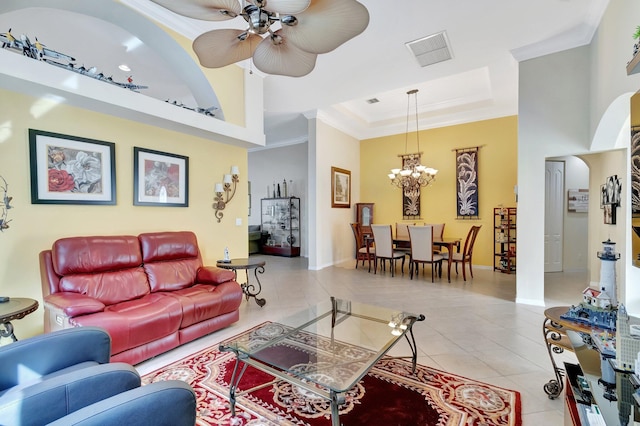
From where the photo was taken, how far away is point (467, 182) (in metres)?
6.49

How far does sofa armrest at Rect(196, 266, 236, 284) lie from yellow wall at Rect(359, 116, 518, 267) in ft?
17.2

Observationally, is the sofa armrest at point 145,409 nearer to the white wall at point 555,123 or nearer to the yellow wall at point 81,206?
the yellow wall at point 81,206

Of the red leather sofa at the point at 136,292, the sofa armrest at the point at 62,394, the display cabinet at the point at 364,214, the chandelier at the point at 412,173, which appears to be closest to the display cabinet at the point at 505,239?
the chandelier at the point at 412,173

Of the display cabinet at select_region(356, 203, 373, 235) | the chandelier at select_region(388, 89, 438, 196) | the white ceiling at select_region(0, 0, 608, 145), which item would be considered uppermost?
the white ceiling at select_region(0, 0, 608, 145)

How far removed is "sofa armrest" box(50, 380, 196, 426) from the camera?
2.95 ft

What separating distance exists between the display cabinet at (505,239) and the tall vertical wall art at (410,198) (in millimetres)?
1700

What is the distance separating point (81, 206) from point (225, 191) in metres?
1.71

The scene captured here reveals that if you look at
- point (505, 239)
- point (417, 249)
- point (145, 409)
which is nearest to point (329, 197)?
point (417, 249)

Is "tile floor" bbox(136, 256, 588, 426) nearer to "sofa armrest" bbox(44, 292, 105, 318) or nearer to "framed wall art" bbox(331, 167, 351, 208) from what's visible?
"sofa armrest" bbox(44, 292, 105, 318)

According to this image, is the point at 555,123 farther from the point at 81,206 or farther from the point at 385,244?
the point at 81,206

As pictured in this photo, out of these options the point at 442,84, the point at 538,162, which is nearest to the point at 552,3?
the point at 538,162

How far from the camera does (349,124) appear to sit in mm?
7137

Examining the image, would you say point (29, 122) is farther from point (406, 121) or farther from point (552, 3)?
point (406, 121)

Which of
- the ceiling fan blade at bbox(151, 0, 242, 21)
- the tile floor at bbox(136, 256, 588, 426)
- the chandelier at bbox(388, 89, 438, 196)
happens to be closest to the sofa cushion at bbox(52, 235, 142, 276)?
the tile floor at bbox(136, 256, 588, 426)
